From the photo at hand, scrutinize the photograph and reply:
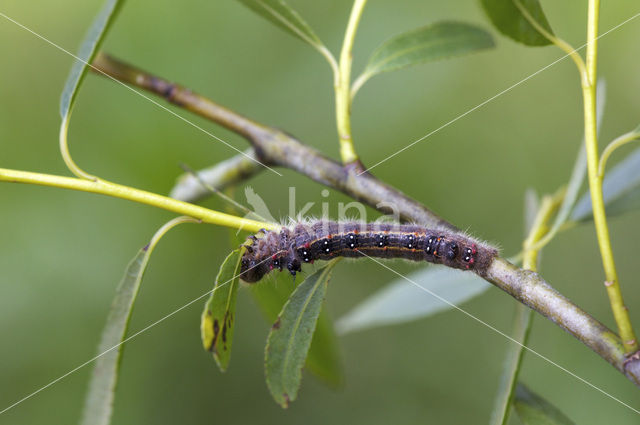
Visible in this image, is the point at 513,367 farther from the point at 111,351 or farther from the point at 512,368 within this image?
the point at 111,351

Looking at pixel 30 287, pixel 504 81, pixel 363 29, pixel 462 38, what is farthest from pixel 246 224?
pixel 504 81

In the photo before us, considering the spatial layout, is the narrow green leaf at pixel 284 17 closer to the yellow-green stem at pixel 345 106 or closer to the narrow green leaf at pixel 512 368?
the yellow-green stem at pixel 345 106

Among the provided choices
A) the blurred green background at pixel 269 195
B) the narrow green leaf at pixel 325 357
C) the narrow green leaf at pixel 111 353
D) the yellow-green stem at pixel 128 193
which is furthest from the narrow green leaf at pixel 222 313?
the blurred green background at pixel 269 195

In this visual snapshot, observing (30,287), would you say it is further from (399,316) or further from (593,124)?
(593,124)

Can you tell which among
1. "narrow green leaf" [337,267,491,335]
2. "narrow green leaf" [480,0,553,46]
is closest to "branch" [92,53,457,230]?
"narrow green leaf" [480,0,553,46]

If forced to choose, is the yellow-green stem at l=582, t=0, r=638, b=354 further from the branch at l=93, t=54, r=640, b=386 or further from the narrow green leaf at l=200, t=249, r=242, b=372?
the narrow green leaf at l=200, t=249, r=242, b=372

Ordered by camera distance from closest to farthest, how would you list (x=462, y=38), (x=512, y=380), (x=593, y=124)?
(x=593, y=124), (x=512, y=380), (x=462, y=38)
